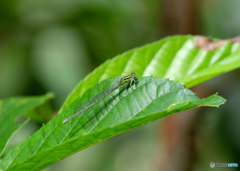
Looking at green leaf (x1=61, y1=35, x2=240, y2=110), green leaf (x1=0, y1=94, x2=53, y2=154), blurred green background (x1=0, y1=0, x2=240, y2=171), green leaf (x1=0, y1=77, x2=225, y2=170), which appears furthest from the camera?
blurred green background (x1=0, y1=0, x2=240, y2=171)

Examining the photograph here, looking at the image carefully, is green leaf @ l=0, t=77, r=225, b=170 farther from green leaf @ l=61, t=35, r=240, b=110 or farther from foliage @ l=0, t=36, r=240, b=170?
green leaf @ l=61, t=35, r=240, b=110

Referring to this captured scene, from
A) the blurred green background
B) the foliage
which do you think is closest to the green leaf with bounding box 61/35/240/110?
the foliage

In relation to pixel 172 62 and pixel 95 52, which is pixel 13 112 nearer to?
pixel 172 62

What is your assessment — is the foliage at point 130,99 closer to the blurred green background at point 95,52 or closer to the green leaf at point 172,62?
the green leaf at point 172,62

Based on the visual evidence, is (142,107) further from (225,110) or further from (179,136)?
(225,110)

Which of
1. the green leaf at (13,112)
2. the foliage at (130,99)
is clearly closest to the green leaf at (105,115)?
the foliage at (130,99)

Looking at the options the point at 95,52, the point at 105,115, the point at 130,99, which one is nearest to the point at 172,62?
the point at 130,99
